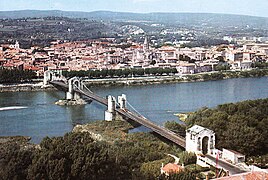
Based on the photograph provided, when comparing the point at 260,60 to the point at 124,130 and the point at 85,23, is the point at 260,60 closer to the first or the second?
the point at 124,130

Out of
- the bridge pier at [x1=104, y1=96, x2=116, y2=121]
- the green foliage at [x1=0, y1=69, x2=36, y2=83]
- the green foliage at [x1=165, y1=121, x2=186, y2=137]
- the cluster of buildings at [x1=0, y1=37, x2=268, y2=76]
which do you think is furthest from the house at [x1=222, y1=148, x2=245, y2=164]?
the cluster of buildings at [x1=0, y1=37, x2=268, y2=76]

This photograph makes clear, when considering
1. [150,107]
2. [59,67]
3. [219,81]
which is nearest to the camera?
[150,107]

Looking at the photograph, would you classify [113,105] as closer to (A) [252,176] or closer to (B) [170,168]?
(B) [170,168]

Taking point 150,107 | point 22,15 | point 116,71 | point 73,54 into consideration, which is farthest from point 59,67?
point 22,15

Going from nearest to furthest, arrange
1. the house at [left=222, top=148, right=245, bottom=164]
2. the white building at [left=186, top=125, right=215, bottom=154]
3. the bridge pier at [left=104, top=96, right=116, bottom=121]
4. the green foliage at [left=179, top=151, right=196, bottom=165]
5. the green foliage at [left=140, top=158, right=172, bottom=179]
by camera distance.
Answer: the green foliage at [left=140, top=158, right=172, bottom=179], the house at [left=222, top=148, right=245, bottom=164], the green foliage at [left=179, top=151, right=196, bottom=165], the white building at [left=186, top=125, right=215, bottom=154], the bridge pier at [left=104, top=96, right=116, bottom=121]

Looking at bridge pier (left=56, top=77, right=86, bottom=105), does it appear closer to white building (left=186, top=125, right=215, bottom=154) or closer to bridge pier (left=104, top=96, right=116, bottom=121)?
bridge pier (left=104, top=96, right=116, bottom=121)

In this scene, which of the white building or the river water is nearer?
the white building

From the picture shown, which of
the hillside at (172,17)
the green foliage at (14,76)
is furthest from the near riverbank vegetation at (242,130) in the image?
the hillside at (172,17)

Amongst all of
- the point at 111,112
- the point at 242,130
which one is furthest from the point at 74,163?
the point at 111,112
